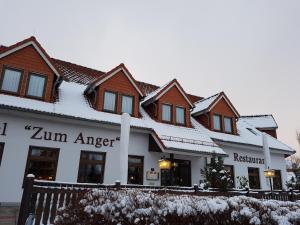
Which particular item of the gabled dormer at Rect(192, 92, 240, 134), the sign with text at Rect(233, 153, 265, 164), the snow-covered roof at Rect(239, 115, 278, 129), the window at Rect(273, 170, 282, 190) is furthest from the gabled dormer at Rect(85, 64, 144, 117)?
the snow-covered roof at Rect(239, 115, 278, 129)

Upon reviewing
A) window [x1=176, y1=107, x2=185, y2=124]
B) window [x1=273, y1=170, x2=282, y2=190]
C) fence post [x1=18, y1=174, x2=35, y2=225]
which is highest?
window [x1=176, y1=107, x2=185, y2=124]

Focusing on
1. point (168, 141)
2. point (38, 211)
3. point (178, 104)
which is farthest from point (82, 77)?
point (38, 211)

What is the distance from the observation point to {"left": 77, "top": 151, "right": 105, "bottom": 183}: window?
13266mm

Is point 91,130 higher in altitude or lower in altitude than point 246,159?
higher

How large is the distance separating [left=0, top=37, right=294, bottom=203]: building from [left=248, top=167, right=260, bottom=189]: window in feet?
0.24

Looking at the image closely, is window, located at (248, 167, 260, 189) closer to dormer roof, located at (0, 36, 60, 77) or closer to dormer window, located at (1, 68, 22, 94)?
dormer roof, located at (0, 36, 60, 77)

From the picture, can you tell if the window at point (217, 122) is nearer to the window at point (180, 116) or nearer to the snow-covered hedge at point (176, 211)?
the window at point (180, 116)

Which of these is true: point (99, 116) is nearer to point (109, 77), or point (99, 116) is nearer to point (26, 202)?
point (109, 77)

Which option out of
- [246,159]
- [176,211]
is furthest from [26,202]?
[246,159]

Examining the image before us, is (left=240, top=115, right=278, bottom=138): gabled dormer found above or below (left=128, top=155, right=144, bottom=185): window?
above

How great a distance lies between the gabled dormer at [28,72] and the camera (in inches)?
509

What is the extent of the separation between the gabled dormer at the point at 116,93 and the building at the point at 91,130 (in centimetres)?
6

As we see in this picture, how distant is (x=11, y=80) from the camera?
13.0 meters

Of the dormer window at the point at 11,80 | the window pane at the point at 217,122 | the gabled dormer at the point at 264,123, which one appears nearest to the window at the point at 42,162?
the dormer window at the point at 11,80
